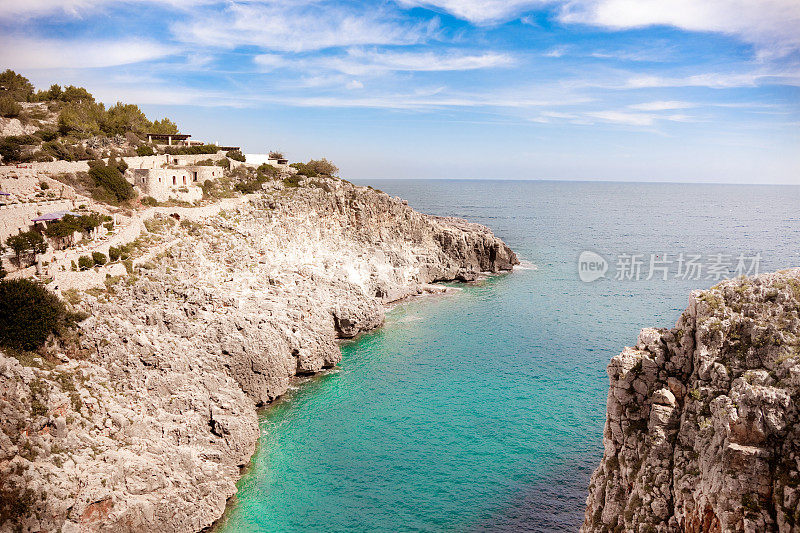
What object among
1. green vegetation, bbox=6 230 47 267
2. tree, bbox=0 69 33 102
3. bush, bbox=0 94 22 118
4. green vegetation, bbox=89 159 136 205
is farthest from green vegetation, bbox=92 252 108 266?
tree, bbox=0 69 33 102

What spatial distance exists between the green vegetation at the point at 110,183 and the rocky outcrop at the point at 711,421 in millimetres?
47488

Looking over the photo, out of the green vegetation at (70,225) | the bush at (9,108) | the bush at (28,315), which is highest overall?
the bush at (9,108)

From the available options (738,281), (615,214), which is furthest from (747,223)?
(738,281)

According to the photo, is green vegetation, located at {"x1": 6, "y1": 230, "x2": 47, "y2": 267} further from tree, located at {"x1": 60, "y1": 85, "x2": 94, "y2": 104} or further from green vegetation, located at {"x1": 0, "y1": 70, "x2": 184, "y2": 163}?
tree, located at {"x1": 60, "y1": 85, "x2": 94, "y2": 104}

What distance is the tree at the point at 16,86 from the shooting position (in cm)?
6125

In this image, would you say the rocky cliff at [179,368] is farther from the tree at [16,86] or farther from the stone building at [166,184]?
the tree at [16,86]

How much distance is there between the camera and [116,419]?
80.9ft

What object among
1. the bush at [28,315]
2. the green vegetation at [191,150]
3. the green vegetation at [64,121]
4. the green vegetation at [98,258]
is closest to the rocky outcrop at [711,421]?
the bush at [28,315]

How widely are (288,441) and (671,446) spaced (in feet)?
76.4

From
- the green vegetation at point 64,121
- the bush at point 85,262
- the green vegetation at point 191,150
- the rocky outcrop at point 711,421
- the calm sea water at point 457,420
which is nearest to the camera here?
the rocky outcrop at point 711,421

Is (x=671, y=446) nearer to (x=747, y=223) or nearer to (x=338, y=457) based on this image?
(x=338, y=457)

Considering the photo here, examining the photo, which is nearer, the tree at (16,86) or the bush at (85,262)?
the bush at (85,262)

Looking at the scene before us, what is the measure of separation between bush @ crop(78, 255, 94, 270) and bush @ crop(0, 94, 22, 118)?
35232mm

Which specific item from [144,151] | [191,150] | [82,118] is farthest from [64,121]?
[191,150]
